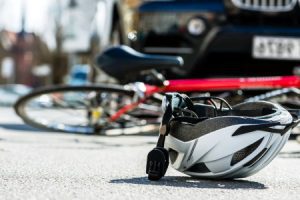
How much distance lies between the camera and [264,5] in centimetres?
704

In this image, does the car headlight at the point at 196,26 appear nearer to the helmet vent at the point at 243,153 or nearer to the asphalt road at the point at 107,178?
the asphalt road at the point at 107,178

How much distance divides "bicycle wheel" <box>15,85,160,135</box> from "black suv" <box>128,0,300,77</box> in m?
0.95

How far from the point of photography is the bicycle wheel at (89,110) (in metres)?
6.07

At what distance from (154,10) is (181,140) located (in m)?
4.11

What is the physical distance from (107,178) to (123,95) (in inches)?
111

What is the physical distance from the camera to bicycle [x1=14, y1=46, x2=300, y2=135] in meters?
5.70

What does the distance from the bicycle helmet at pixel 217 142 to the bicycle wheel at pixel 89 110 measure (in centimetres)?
274

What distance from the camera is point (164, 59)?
18.6 feet

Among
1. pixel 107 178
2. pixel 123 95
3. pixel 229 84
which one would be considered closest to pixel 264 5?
pixel 229 84

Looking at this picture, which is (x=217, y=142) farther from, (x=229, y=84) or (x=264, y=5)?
(x=264, y=5)

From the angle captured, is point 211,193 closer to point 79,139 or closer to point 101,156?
point 101,156

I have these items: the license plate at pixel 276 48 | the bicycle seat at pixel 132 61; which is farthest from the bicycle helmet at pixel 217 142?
the license plate at pixel 276 48

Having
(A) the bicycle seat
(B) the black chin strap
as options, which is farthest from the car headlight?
(B) the black chin strap

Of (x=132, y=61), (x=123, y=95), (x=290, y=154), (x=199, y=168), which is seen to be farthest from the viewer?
(x=123, y=95)
